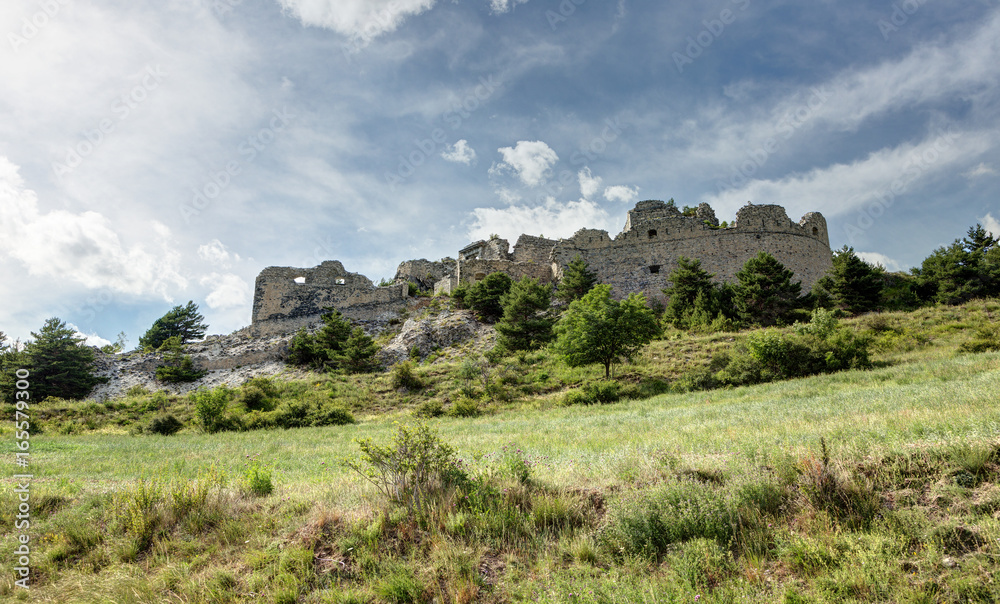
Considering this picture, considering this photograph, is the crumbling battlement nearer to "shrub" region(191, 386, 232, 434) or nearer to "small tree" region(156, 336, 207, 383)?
"small tree" region(156, 336, 207, 383)

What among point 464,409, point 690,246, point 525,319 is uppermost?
point 690,246

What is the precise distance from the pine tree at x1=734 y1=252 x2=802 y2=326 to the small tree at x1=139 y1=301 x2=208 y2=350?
4740cm

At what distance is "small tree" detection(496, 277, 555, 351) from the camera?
2877cm

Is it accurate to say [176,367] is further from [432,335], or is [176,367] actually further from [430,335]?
[432,335]

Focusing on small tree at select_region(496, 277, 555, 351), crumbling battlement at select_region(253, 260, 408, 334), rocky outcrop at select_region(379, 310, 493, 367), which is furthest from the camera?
crumbling battlement at select_region(253, 260, 408, 334)

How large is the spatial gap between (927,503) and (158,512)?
843 centimetres

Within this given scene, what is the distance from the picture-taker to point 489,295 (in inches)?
1316

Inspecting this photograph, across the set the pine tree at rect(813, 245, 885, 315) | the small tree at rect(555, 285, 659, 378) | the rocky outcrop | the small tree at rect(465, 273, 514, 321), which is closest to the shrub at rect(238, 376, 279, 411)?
the rocky outcrop

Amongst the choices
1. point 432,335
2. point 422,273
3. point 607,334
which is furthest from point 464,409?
point 422,273

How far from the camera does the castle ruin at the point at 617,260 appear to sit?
3197cm

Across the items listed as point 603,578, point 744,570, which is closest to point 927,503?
point 744,570

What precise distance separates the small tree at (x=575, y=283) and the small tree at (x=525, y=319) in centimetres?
178

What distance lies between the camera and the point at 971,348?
1719 cm

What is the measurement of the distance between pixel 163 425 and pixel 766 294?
3189cm
